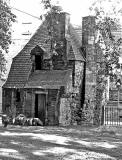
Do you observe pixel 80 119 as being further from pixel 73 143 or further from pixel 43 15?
pixel 73 143

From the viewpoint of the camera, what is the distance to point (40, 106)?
3098 cm

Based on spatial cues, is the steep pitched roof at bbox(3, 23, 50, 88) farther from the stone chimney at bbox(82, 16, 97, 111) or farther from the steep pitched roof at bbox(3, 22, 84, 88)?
the stone chimney at bbox(82, 16, 97, 111)

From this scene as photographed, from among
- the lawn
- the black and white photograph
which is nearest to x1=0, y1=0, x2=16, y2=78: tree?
the black and white photograph

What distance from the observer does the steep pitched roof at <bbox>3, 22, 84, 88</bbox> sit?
32.0 metres

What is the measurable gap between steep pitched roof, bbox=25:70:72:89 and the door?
86 centimetres

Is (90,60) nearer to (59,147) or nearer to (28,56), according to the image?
(28,56)

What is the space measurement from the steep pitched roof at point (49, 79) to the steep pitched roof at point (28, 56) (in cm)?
69

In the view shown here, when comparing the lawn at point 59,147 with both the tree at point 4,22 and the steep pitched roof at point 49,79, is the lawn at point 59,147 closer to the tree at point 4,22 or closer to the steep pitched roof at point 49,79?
the tree at point 4,22

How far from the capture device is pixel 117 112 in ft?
115

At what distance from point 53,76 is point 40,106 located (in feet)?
7.89

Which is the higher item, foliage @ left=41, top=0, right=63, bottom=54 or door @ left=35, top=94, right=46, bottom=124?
foliage @ left=41, top=0, right=63, bottom=54

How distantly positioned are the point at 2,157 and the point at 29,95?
17.0 m

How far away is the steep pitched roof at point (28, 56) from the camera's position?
31975 millimetres

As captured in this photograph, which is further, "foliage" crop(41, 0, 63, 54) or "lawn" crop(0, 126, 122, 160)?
"foliage" crop(41, 0, 63, 54)
